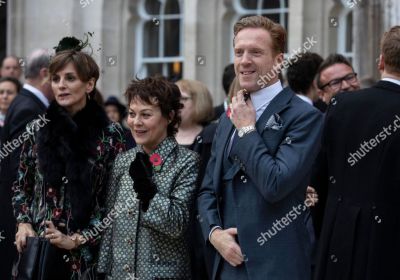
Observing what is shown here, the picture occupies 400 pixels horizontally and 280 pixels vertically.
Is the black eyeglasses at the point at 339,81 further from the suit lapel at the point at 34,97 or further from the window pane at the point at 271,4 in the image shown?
the window pane at the point at 271,4

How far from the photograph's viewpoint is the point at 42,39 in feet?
41.0

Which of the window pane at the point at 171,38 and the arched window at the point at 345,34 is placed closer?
the arched window at the point at 345,34

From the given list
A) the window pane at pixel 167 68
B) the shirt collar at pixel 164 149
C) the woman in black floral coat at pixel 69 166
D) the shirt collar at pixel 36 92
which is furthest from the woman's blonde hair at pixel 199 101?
the window pane at pixel 167 68

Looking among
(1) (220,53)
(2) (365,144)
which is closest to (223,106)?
(2) (365,144)

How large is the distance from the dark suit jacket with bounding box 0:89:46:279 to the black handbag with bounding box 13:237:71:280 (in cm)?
168

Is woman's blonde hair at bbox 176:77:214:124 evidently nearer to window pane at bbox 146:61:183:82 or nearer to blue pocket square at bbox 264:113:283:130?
blue pocket square at bbox 264:113:283:130

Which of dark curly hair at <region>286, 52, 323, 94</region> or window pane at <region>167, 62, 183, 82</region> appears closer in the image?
dark curly hair at <region>286, 52, 323, 94</region>

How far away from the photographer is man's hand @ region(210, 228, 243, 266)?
166 inches

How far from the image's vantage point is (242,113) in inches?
168

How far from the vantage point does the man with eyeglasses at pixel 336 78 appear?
21.4 feet

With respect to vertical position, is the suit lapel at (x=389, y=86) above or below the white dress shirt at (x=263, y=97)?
above

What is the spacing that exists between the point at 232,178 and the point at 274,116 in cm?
38

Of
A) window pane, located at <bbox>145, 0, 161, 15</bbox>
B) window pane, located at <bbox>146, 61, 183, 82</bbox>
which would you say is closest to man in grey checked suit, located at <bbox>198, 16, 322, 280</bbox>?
window pane, located at <bbox>146, 61, 183, 82</bbox>

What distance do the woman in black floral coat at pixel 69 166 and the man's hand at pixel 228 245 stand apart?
91 cm
